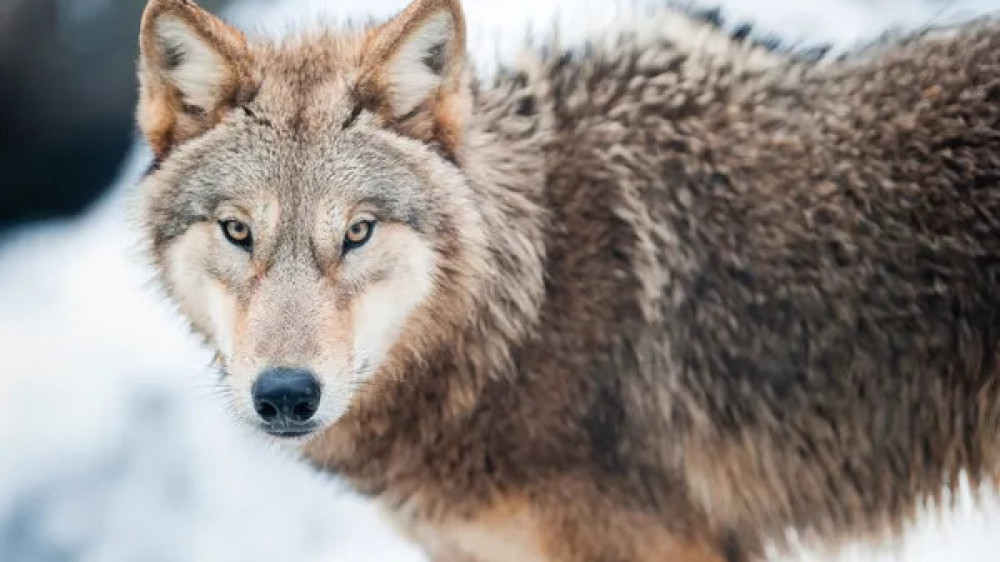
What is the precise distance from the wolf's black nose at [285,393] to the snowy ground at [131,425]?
2504mm

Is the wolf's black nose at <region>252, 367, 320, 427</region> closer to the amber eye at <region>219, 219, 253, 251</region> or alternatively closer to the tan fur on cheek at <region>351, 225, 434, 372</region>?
the tan fur on cheek at <region>351, 225, 434, 372</region>

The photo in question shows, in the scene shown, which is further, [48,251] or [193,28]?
[48,251]

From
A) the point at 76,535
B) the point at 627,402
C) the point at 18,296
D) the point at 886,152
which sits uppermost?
the point at 886,152

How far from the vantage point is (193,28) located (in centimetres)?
298

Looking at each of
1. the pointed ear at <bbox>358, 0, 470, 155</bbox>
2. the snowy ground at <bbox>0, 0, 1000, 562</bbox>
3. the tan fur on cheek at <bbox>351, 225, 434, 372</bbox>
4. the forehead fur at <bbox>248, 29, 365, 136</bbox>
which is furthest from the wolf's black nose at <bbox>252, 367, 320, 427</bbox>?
the snowy ground at <bbox>0, 0, 1000, 562</bbox>

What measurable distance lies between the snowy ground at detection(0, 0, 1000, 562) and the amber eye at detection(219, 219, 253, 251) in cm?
253

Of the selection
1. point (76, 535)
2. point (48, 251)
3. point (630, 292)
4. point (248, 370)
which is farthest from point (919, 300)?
point (48, 251)

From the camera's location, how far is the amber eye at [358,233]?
9.57 feet

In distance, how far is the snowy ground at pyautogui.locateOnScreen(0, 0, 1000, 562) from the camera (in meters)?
5.46

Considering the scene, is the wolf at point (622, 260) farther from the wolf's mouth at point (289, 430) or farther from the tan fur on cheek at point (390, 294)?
the wolf's mouth at point (289, 430)

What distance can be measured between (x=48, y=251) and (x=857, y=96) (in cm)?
427

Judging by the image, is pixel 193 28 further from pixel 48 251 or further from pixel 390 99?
pixel 48 251

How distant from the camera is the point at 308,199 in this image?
9.46 feet

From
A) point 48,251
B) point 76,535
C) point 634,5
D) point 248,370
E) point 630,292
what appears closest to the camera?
point 248,370
